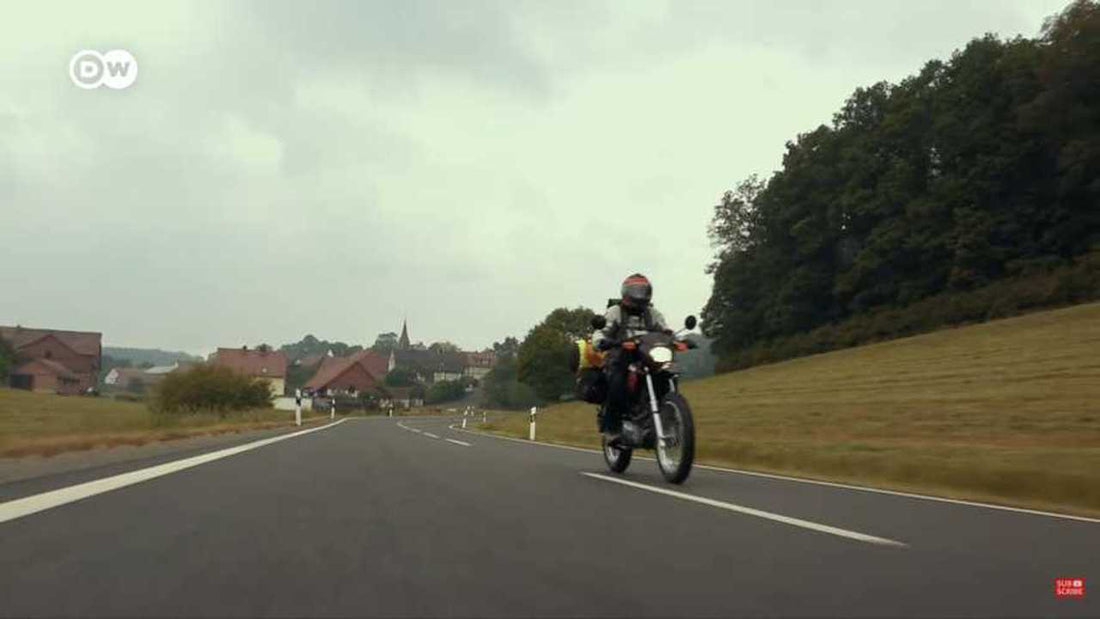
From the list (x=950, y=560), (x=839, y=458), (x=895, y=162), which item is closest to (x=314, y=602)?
(x=950, y=560)

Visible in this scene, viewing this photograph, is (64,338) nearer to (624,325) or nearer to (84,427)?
(84,427)

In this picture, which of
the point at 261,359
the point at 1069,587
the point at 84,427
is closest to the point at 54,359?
the point at 261,359

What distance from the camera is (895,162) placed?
228ft

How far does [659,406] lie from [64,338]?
129m

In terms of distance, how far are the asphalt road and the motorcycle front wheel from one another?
431mm

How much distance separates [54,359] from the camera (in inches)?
4473

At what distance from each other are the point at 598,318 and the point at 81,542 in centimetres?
533

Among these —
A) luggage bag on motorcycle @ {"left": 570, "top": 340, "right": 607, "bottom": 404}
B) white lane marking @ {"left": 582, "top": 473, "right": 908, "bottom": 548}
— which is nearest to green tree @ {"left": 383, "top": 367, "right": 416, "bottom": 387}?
luggage bag on motorcycle @ {"left": 570, "top": 340, "right": 607, "bottom": 404}

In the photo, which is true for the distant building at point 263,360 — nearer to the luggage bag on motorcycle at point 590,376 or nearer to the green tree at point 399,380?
the green tree at point 399,380

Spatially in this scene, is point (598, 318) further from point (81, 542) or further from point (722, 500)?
point (81, 542)

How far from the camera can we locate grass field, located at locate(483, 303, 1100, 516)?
29.3ft

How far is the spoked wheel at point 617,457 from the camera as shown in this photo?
980 centimetres

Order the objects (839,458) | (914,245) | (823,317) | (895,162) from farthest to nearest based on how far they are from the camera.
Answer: (823,317) < (895,162) < (914,245) < (839,458)

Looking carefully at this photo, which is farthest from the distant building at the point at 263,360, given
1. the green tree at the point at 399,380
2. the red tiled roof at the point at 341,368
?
the green tree at the point at 399,380
